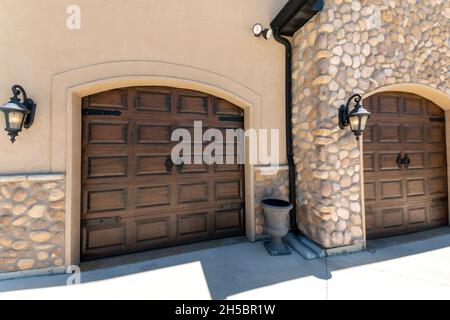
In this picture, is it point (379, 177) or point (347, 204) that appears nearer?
point (347, 204)

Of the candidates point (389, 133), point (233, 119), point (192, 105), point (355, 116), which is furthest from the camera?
point (389, 133)

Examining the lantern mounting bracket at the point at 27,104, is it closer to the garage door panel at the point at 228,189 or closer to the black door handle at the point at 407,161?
the garage door panel at the point at 228,189

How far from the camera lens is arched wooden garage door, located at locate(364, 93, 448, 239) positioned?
404 centimetres

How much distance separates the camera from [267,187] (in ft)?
12.8

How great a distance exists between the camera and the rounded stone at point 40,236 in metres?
2.83

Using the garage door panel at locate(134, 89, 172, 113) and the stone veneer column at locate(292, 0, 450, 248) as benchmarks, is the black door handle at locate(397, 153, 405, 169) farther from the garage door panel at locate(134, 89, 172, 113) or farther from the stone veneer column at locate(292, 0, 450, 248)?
the garage door panel at locate(134, 89, 172, 113)

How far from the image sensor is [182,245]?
3715 mm

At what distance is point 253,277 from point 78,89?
140 inches

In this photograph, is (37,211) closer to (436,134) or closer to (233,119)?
(233,119)

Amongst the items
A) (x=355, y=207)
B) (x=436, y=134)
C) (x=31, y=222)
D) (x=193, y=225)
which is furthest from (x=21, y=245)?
(x=436, y=134)

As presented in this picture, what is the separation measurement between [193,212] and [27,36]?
351cm
